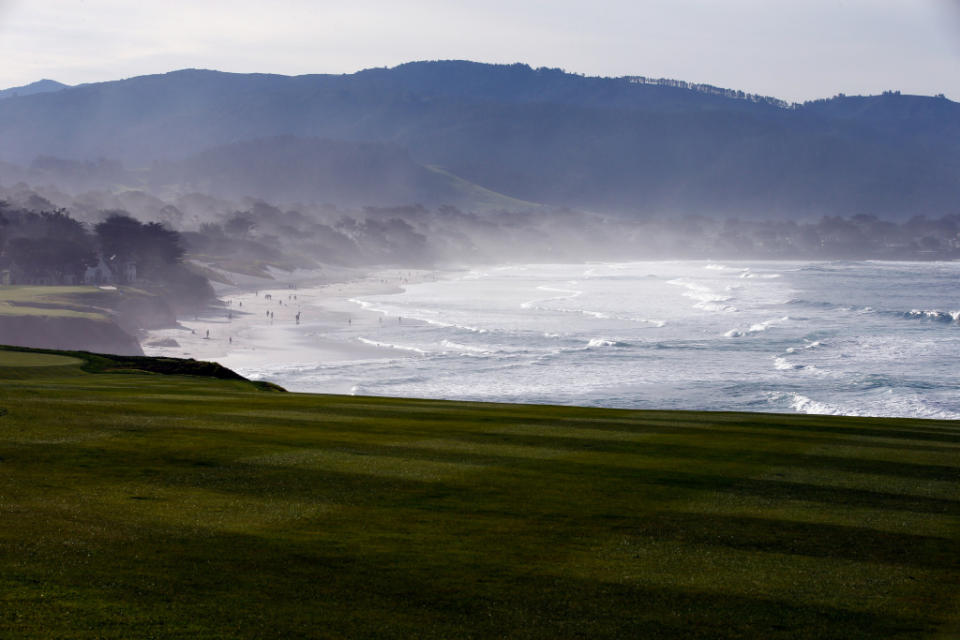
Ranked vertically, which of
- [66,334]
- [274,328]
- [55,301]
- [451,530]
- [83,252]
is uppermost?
[83,252]

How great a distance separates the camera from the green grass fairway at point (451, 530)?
9016 millimetres

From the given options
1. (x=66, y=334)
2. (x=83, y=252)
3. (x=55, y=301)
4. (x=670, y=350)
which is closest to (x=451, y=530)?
(x=670, y=350)

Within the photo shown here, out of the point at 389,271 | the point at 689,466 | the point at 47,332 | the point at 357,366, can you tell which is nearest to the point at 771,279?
the point at 389,271

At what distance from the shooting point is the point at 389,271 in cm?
19100

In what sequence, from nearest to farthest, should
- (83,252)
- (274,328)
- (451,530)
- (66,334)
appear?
(451,530) → (66,334) → (274,328) → (83,252)

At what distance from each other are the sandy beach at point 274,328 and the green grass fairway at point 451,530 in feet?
113

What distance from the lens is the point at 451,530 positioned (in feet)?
38.2

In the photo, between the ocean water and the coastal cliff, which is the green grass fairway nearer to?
the ocean water

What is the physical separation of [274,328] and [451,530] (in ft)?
246

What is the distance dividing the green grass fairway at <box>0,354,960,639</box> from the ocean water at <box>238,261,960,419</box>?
28781 mm

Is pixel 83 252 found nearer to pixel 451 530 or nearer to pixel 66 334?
pixel 66 334

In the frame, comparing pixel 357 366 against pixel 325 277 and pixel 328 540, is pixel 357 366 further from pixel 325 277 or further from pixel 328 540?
pixel 325 277

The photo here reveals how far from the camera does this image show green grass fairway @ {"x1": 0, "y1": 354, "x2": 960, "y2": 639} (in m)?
9.02

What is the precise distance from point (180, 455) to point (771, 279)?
496 feet
